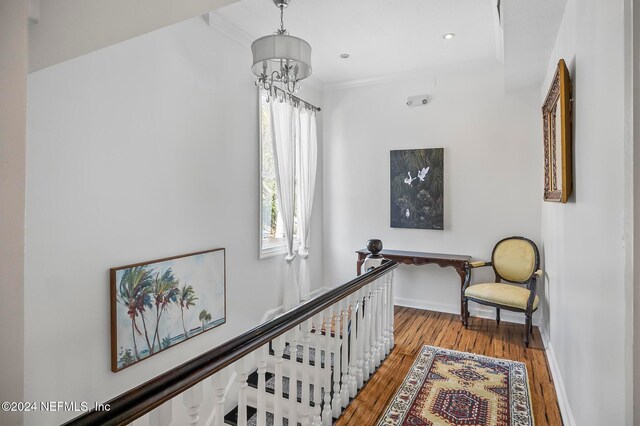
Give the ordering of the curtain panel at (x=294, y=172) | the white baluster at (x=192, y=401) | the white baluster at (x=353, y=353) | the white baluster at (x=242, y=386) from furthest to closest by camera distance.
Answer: the curtain panel at (x=294, y=172) < the white baluster at (x=353, y=353) < the white baluster at (x=242, y=386) < the white baluster at (x=192, y=401)

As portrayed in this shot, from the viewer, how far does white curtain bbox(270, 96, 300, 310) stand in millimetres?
3828

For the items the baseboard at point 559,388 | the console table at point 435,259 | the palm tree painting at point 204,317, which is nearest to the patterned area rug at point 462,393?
the baseboard at point 559,388

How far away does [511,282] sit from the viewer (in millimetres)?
3738

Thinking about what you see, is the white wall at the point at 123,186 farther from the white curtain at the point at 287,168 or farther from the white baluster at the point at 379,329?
the white baluster at the point at 379,329

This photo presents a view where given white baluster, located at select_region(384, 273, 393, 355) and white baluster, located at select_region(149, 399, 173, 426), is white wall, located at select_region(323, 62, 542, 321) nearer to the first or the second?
white baluster, located at select_region(384, 273, 393, 355)

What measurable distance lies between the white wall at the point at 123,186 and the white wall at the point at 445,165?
1725 millimetres

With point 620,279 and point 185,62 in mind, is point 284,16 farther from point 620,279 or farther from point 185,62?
point 620,279

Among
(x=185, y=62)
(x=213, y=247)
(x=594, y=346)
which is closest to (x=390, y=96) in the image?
(x=185, y=62)

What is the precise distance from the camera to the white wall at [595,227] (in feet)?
3.70

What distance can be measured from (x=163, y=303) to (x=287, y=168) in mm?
1996

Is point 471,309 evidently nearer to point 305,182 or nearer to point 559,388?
point 559,388

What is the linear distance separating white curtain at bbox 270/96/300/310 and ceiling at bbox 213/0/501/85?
2.34ft

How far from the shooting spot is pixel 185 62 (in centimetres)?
279

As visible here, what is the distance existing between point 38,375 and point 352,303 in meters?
1.81
